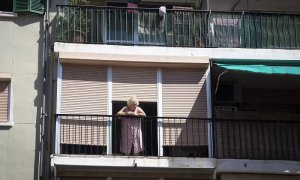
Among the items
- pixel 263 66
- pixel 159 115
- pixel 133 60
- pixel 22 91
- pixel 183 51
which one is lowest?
pixel 159 115

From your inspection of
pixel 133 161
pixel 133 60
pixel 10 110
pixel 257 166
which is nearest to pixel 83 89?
pixel 133 60

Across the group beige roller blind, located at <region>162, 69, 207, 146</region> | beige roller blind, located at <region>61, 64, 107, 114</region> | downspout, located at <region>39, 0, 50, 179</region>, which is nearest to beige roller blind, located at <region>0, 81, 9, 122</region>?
downspout, located at <region>39, 0, 50, 179</region>

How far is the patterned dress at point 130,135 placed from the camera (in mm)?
17783

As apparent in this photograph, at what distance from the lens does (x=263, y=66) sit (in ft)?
60.3

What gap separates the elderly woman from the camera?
17.8 meters

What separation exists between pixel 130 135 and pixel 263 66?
387 cm

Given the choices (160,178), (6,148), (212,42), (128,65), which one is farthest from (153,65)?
(6,148)

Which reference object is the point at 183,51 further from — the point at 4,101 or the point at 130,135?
the point at 4,101

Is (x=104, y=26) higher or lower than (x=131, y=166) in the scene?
higher

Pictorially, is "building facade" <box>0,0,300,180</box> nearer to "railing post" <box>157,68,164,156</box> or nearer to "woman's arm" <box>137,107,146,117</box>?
"railing post" <box>157,68,164,156</box>

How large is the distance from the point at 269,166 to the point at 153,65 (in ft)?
13.1

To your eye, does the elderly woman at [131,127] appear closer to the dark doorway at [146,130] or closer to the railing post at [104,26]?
the dark doorway at [146,130]

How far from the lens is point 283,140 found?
18734 mm

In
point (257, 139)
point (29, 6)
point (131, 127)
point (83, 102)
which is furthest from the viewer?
point (29, 6)
